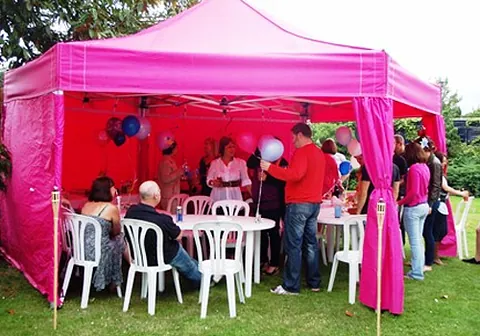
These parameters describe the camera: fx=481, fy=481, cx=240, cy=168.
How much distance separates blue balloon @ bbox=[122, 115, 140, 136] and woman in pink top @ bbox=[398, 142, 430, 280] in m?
3.36

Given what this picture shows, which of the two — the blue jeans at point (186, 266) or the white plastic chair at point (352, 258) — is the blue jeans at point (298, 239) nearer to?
the white plastic chair at point (352, 258)

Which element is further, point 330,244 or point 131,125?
point 131,125

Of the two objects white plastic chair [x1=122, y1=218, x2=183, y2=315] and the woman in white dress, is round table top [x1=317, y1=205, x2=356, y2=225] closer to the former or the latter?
the woman in white dress

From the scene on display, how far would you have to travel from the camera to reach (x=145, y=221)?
3.81 m

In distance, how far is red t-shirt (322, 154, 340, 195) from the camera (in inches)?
227

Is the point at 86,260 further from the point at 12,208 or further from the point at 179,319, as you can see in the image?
the point at 12,208

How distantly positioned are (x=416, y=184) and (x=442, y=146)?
1.55m

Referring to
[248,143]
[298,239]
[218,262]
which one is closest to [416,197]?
[298,239]

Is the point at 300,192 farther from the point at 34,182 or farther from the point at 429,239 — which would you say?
the point at 34,182

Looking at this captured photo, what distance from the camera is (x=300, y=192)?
426cm

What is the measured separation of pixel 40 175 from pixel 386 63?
10.2ft

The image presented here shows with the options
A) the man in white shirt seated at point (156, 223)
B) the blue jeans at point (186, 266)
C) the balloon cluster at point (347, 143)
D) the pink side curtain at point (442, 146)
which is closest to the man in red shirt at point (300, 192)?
the blue jeans at point (186, 266)

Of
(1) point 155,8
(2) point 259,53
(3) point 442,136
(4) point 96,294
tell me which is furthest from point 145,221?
(1) point 155,8

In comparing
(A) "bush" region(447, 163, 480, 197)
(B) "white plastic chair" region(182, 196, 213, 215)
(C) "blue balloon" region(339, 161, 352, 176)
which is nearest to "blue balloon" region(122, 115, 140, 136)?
(B) "white plastic chair" region(182, 196, 213, 215)
